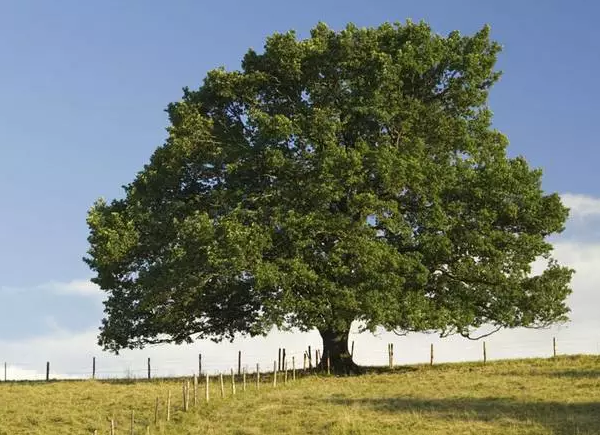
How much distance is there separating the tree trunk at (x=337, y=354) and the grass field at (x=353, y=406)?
2299mm

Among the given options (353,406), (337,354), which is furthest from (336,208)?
(353,406)

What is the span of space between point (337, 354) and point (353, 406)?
48.5ft

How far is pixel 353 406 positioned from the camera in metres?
35.0

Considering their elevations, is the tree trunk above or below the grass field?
above

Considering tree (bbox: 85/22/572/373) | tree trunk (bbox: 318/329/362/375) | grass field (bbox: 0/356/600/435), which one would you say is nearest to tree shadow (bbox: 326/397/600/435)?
grass field (bbox: 0/356/600/435)

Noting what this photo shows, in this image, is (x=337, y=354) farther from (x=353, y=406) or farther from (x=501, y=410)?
(x=501, y=410)

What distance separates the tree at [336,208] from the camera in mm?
44562

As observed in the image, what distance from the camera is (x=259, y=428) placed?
32781mm

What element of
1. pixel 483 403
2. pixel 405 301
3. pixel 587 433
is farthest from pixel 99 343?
pixel 587 433

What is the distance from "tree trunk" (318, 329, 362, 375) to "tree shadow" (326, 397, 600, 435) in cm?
1171

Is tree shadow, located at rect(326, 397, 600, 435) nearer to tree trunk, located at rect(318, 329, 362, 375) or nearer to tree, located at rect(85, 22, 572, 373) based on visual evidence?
tree, located at rect(85, 22, 572, 373)

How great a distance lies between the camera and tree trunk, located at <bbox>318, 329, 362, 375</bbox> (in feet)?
162

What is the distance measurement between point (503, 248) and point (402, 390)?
39.9 ft

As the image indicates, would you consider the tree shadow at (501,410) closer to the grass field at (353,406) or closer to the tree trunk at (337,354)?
the grass field at (353,406)
